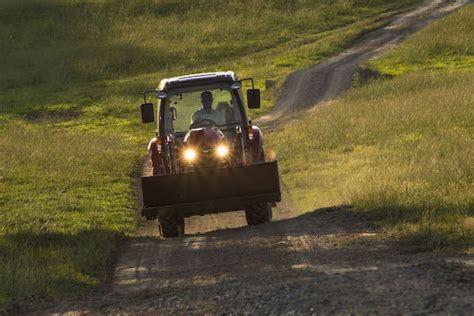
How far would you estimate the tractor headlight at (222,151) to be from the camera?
15906mm

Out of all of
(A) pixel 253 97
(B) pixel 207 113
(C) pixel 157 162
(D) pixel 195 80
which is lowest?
(C) pixel 157 162

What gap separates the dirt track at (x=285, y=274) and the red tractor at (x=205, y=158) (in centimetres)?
50

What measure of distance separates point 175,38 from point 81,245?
149 ft

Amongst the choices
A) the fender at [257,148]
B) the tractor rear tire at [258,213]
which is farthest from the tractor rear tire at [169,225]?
the fender at [257,148]

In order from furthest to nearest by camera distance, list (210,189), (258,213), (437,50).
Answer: (437,50) < (258,213) < (210,189)

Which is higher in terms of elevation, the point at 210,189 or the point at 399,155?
the point at 210,189

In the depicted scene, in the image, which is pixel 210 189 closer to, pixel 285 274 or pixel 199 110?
pixel 199 110

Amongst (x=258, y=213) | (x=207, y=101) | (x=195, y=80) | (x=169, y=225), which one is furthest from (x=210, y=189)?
(x=195, y=80)

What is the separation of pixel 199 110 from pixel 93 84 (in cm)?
3425

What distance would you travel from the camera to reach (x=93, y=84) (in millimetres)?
50156

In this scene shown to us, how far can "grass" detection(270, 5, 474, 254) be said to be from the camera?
47.0ft

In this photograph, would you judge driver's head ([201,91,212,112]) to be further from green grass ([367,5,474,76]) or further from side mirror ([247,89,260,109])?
green grass ([367,5,474,76])

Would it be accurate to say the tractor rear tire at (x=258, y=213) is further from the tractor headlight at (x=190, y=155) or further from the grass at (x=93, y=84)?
the grass at (x=93, y=84)

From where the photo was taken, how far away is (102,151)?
29766mm
